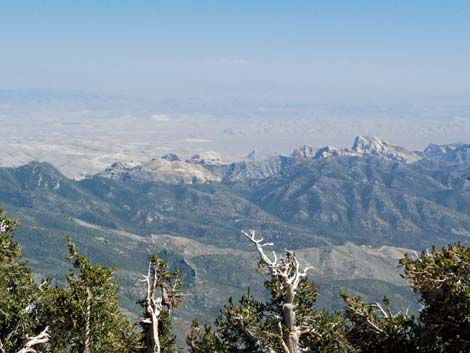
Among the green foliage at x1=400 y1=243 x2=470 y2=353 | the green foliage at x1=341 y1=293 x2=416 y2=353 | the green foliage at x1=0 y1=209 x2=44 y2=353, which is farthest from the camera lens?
the green foliage at x1=0 y1=209 x2=44 y2=353

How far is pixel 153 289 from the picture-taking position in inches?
1481

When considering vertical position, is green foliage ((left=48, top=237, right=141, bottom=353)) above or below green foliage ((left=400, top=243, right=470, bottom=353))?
below

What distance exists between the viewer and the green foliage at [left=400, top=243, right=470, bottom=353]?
30391 millimetres

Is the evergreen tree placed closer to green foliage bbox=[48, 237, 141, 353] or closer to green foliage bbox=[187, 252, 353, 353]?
green foliage bbox=[187, 252, 353, 353]

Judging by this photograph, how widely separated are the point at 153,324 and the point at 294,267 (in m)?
9.20

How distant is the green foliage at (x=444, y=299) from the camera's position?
30.4 m

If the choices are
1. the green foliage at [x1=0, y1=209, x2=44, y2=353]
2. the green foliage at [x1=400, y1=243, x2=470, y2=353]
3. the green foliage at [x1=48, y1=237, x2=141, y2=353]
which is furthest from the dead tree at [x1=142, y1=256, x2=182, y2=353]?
the green foliage at [x1=400, y1=243, x2=470, y2=353]

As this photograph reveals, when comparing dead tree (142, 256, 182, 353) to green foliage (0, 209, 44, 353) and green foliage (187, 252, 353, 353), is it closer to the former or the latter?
green foliage (187, 252, 353, 353)

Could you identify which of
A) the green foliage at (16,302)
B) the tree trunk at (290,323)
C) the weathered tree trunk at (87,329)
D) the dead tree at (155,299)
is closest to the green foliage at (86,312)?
the weathered tree trunk at (87,329)

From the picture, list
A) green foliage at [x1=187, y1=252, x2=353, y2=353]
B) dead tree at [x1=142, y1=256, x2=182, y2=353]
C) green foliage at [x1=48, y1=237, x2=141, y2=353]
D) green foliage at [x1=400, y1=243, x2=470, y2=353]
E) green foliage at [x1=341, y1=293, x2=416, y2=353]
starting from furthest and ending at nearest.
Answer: green foliage at [x1=48, y1=237, x2=141, y2=353]
dead tree at [x1=142, y1=256, x2=182, y2=353]
green foliage at [x1=341, y1=293, x2=416, y2=353]
green foliage at [x1=187, y1=252, x2=353, y2=353]
green foliage at [x1=400, y1=243, x2=470, y2=353]

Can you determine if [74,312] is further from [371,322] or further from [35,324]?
[371,322]

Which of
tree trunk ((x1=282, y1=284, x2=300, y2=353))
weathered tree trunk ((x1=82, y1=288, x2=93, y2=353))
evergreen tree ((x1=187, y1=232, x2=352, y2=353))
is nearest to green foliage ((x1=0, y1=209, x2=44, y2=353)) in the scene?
weathered tree trunk ((x1=82, y1=288, x2=93, y2=353))

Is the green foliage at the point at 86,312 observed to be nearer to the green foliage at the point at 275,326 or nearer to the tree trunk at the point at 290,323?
the green foliage at the point at 275,326

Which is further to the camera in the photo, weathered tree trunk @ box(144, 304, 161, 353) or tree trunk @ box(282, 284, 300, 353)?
weathered tree trunk @ box(144, 304, 161, 353)
